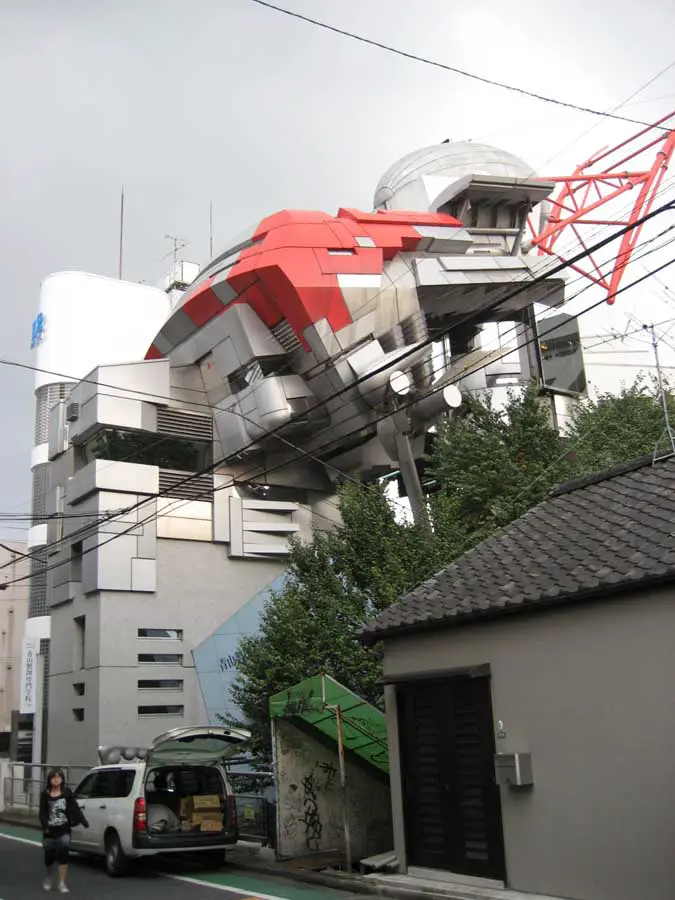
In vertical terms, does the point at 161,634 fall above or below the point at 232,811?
above

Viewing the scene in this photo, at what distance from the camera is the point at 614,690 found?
10062mm

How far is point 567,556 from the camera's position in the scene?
11875 millimetres

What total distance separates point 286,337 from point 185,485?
657 cm

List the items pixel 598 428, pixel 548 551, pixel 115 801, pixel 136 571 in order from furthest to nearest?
pixel 136 571 < pixel 598 428 < pixel 115 801 < pixel 548 551

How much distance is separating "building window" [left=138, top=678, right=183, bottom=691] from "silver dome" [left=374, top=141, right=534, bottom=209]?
2427 cm

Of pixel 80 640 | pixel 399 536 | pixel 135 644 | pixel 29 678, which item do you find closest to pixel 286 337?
pixel 135 644

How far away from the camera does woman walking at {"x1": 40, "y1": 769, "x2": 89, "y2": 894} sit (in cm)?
1314

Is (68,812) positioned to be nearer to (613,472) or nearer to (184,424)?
(613,472)

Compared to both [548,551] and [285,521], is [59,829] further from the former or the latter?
[285,521]

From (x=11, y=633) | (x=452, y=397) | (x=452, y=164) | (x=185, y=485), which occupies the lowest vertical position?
(x=11, y=633)

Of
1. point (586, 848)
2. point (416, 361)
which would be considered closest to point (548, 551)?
point (586, 848)

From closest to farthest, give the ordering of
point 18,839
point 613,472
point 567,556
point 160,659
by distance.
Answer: point 567,556
point 613,472
point 18,839
point 160,659

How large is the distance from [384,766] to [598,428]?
50.5 feet

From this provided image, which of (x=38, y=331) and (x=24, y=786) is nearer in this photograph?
(x=24, y=786)
